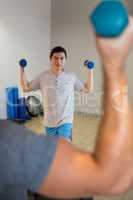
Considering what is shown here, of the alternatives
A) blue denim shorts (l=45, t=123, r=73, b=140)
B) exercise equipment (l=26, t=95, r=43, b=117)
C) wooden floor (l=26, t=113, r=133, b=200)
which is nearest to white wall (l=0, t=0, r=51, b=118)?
exercise equipment (l=26, t=95, r=43, b=117)

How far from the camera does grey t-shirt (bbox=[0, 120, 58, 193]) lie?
534mm

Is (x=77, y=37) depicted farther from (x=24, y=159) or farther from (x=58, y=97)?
(x=24, y=159)

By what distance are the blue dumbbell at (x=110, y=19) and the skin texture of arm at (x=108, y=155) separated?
1cm

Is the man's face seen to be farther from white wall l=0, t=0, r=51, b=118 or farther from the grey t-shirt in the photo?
the grey t-shirt

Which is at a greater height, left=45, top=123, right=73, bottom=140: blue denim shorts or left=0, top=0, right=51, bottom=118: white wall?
left=0, top=0, right=51, bottom=118: white wall

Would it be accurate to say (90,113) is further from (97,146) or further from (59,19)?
(97,146)

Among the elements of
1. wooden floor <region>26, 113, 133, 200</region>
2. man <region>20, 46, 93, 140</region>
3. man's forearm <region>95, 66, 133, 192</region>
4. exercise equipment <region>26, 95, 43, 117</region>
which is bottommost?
wooden floor <region>26, 113, 133, 200</region>

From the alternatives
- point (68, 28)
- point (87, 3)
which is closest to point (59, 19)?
point (68, 28)

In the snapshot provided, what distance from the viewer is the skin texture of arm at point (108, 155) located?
1.55 feet

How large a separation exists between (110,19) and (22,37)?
5.92 meters

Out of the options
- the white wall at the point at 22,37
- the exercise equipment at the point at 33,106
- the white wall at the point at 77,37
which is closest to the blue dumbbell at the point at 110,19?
the white wall at the point at 22,37

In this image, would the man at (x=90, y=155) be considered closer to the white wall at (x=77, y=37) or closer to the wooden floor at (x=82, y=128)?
the wooden floor at (x=82, y=128)

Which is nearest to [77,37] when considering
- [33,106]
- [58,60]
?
[33,106]

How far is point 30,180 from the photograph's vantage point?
54 cm
